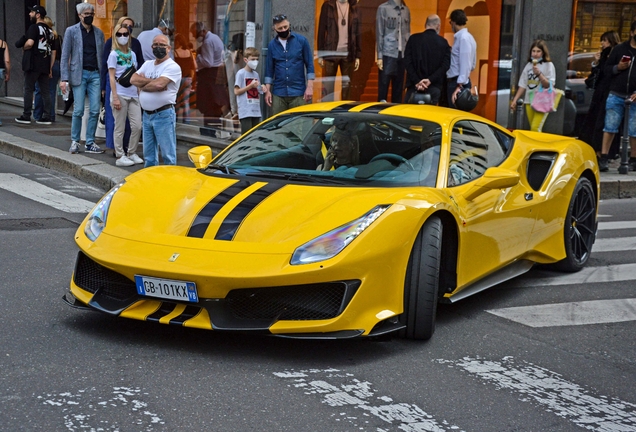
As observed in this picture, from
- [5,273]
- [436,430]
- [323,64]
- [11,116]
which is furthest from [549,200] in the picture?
[11,116]

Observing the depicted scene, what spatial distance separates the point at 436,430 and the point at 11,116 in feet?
52.4

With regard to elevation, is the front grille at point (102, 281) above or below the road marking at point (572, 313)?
above

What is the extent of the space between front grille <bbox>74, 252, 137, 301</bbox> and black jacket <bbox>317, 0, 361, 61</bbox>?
9.16 meters

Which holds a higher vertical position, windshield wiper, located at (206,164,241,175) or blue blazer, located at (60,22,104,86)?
blue blazer, located at (60,22,104,86)

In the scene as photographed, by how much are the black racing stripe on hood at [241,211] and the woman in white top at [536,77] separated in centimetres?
829

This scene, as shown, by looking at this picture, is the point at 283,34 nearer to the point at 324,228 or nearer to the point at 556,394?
the point at 324,228

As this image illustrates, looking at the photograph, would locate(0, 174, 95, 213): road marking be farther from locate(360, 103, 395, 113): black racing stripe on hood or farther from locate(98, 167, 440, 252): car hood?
locate(98, 167, 440, 252): car hood

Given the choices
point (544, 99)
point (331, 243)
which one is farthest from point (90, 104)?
point (331, 243)

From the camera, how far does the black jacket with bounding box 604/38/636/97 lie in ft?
40.1

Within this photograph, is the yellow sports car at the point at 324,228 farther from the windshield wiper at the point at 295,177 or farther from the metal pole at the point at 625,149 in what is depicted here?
the metal pole at the point at 625,149

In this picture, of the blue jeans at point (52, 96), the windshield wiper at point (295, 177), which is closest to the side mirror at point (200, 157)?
the windshield wiper at point (295, 177)

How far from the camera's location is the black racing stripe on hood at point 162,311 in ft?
15.4

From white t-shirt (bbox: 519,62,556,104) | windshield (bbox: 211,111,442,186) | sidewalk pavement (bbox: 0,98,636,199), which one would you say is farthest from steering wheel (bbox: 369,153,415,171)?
white t-shirt (bbox: 519,62,556,104)

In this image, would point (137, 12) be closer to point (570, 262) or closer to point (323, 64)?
point (323, 64)
